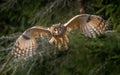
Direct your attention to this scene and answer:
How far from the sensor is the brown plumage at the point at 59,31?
3.63 metres

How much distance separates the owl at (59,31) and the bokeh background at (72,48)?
1.43ft

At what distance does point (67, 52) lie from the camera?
4500 mm

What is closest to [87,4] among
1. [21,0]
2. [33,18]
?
[33,18]

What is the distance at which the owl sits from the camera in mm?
3629

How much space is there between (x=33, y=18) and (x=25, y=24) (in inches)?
15.9

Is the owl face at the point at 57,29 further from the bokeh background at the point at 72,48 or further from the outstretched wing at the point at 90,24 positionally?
the bokeh background at the point at 72,48

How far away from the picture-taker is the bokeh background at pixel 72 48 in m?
4.27

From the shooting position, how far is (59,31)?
362cm

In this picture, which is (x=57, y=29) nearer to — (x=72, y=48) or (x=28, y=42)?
(x=28, y=42)

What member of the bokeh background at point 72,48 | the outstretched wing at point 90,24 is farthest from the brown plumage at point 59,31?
the bokeh background at point 72,48

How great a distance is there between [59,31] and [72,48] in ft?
2.59

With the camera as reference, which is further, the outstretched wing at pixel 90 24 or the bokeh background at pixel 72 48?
the bokeh background at pixel 72 48

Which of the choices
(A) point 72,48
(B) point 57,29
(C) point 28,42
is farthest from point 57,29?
(A) point 72,48

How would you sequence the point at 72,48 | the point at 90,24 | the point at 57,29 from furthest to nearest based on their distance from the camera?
the point at 72,48
the point at 90,24
the point at 57,29
